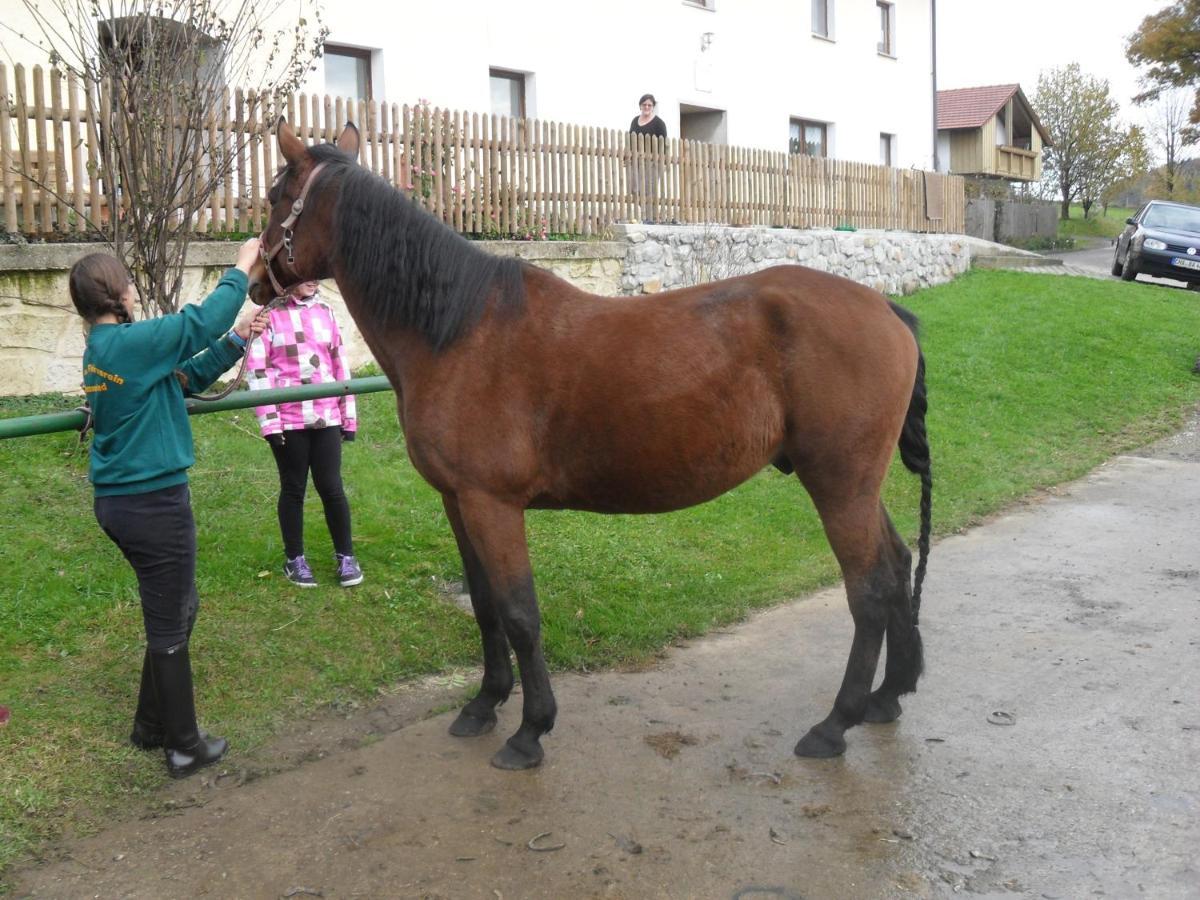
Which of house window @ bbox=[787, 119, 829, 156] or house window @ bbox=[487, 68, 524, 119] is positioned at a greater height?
house window @ bbox=[787, 119, 829, 156]

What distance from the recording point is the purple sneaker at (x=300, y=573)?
18.1 feet

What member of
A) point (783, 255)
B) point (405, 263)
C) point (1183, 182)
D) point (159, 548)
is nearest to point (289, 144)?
point (405, 263)

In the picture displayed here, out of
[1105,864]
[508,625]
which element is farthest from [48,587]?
[1105,864]

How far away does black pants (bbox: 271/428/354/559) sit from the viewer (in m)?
5.51

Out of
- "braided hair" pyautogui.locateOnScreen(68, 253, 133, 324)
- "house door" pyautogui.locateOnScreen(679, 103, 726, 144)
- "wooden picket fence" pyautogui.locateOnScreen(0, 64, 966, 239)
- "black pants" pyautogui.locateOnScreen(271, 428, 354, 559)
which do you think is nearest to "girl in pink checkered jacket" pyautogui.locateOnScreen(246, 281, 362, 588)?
"black pants" pyautogui.locateOnScreen(271, 428, 354, 559)

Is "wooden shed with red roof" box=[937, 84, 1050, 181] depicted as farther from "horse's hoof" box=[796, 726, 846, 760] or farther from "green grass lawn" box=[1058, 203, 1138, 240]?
"horse's hoof" box=[796, 726, 846, 760]

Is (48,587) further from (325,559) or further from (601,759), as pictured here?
(601,759)

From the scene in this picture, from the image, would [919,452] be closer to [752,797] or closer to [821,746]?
[821,746]

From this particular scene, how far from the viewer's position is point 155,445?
375 centimetres

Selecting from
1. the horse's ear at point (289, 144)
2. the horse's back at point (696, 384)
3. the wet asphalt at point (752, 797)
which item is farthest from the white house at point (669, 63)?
the wet asphalt at point (752, 797)

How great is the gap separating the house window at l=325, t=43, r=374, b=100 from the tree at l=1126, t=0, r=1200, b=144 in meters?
35.0

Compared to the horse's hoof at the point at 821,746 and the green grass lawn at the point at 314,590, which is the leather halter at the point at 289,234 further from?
the horse's hoof at the point at 821,746

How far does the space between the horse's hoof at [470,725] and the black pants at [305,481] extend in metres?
1.62

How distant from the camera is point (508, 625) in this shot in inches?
156
